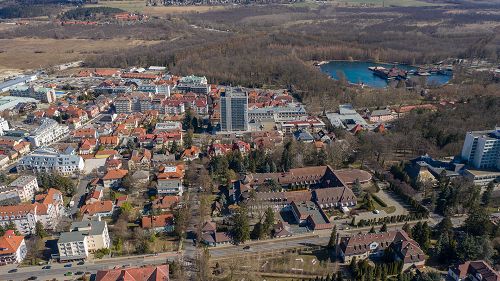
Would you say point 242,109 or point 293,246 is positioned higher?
point 242,109

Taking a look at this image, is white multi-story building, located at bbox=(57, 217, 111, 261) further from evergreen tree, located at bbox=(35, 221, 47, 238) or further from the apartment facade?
the apartment facade

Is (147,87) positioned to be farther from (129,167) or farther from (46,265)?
(46,265)

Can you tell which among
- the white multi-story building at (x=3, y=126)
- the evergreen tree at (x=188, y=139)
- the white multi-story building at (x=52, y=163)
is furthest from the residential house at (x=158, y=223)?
the white multi-story building at (x=3, y=126)

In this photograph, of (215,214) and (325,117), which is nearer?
(215,214)

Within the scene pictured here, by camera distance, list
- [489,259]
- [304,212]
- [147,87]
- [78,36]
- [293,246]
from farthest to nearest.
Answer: [78,36] < [147,87] < [304,212] < [293,246] < [489,259]

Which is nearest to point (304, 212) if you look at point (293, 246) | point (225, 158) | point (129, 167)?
point (293, 246)

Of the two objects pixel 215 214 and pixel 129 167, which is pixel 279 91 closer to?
pixel 129 167

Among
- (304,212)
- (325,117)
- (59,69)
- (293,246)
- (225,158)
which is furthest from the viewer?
(59,69)

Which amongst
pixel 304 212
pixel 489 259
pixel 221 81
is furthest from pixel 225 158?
pixel 221 81

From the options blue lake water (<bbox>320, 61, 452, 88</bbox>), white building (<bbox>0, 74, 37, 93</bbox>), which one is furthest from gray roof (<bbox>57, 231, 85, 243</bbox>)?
blue lake water (<bbox>320, 61, 452, 88</bbox>)

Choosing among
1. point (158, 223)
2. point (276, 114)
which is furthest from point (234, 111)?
point (158, 223)
